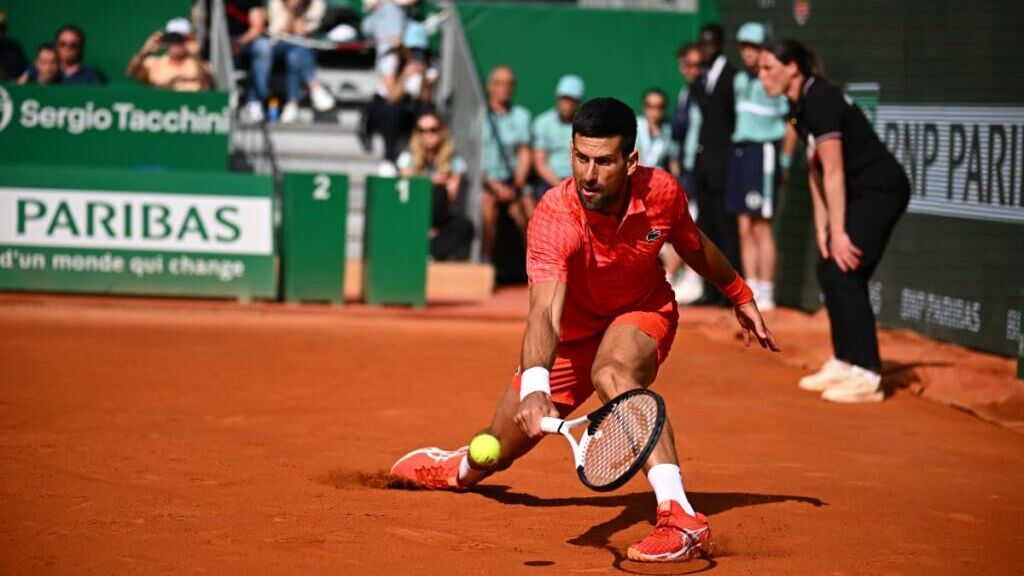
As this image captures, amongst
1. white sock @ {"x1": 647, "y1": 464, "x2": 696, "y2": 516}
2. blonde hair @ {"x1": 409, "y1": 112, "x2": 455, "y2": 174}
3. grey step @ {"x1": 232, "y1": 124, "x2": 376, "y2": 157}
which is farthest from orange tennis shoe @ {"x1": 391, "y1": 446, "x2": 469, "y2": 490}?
grey step @ {"x1": 232, "y1": 124, "x2": 376, "y2": 157}

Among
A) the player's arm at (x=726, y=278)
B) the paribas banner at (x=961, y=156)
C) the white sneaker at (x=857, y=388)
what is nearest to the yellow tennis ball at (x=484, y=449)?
the player's arm at (x=726, y=278)

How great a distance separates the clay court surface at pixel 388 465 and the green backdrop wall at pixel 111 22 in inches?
221

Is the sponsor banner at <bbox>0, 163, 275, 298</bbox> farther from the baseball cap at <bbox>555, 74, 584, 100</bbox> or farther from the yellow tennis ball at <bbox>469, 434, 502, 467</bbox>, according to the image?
the yellow tennis ball at <bbox>469, 434, 502, 467</bbox>

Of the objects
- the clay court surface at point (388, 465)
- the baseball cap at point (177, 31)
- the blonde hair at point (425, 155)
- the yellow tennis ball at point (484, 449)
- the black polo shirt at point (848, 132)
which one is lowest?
Result: the clay court surface at point (388, 465)

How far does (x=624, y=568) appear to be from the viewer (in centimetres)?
549

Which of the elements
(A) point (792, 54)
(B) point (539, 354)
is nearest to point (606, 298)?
(B) point (539, 354)

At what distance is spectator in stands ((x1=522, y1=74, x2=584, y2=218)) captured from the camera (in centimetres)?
1555

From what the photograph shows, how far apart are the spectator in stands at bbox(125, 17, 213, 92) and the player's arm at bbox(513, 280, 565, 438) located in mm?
9974

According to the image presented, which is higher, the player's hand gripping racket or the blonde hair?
the blonde hair

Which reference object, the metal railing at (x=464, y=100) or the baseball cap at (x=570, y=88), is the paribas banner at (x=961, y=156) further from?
the metal railing at (x=464, y=100)

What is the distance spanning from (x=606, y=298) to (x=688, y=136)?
9241mm

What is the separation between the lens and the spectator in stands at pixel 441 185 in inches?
589

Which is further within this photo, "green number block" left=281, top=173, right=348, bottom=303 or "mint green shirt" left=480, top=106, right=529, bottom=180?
"mint green shirt" left=480, top=106, right=529, bottom=180

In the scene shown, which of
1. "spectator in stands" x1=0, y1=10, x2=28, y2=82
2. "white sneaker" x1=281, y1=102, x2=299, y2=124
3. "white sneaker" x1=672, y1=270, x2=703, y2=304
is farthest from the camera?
"white sneaker" x1=281, y1=102, x2=299, y2=124
